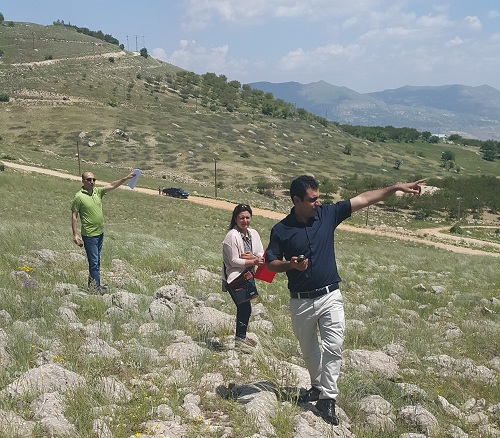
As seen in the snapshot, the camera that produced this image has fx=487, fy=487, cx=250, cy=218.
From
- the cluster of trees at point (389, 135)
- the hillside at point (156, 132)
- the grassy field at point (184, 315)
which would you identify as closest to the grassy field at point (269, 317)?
the grassy field at point (184, 315)

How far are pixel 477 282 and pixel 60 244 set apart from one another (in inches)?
453

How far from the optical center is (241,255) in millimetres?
5801

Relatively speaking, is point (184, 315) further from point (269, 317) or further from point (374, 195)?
point (374, 195)

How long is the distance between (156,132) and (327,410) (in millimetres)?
87328

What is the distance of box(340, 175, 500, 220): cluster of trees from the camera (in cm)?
6694

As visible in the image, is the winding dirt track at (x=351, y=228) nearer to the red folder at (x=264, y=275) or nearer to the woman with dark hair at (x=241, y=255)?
the woman with dark hair at (x=241, y=255)

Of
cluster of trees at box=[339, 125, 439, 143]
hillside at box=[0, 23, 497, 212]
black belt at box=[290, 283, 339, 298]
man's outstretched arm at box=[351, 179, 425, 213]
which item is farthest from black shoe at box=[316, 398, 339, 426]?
cluster of trees at box=[339, 125, 439, 143]

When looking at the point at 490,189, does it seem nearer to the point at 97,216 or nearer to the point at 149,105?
the point at 149,105

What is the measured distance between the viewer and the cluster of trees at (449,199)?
66.9 meters

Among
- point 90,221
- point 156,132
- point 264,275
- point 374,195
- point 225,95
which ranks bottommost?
point 264,275

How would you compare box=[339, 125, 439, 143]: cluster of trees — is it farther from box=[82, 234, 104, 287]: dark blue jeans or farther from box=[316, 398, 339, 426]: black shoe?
box=[316, 398, 339, 426]: black shoe

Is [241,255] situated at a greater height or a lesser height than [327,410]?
greater

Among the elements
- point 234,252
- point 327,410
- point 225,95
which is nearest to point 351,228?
point 234,252

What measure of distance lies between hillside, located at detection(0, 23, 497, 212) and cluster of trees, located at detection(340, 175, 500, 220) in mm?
8212
